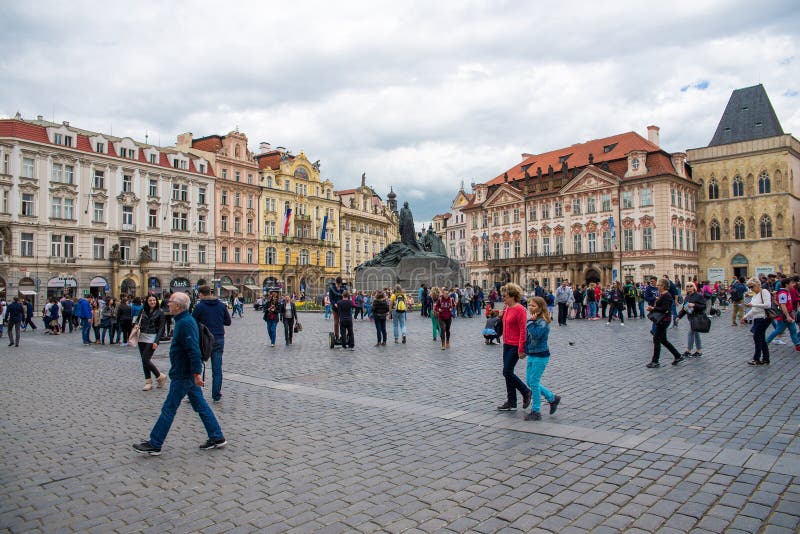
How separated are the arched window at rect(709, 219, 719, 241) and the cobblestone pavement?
55312 millimetres

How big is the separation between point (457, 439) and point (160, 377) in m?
5.84

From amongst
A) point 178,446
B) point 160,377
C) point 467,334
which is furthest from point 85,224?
point 178,446

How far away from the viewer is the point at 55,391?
30.3ft

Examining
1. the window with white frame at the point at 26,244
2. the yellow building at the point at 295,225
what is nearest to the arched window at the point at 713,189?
the yellow building at the point at 295,225

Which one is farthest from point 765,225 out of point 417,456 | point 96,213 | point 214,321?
point 96,213

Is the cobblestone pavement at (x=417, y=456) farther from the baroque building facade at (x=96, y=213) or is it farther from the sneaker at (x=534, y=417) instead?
the baroque building facade at (x=96, y=213)

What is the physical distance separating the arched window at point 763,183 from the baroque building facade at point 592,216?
18.8 ft

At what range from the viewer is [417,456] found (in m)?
5.39

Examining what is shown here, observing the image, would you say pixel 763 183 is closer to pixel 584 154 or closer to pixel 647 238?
pixel 647 238

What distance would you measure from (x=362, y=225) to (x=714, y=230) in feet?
148

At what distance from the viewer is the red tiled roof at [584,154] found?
194 ft

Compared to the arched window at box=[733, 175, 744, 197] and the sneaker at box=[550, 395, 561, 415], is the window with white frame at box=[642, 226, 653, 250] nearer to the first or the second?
the arched window at box=[733, 175, 744, 197]

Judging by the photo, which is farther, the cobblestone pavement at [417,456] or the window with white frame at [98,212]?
the window with white frame at [98,212]

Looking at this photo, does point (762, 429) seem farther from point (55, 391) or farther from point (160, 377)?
point (55, 391)
